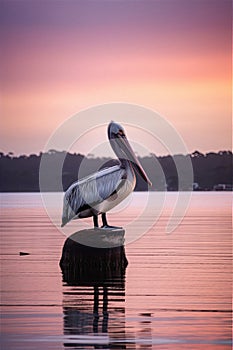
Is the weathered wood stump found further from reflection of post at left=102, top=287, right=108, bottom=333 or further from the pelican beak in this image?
the pelican beak

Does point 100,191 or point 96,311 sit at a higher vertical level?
point 100,191

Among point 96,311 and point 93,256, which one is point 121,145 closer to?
point 93,256

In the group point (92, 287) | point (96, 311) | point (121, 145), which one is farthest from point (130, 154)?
point (96, 311)

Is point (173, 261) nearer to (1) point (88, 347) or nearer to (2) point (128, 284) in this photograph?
(2) point (128, 284)

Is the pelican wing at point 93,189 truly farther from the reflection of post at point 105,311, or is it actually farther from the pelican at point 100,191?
the reflection of post at point 105,311

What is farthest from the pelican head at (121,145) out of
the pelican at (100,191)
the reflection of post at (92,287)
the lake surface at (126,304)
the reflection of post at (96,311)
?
the reflection of post at (96,311)

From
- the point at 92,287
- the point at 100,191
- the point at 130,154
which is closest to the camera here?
the point at 92,287

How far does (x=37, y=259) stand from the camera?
765 inches

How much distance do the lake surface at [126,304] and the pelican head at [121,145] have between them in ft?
5.31

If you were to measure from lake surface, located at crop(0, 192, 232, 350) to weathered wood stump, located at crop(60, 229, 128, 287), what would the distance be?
0.49ft

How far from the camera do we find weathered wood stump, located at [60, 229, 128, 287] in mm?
15039

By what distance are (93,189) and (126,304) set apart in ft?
13.2

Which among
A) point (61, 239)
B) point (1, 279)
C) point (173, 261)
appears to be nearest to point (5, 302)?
point (1, 279)

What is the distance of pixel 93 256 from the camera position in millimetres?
15055
